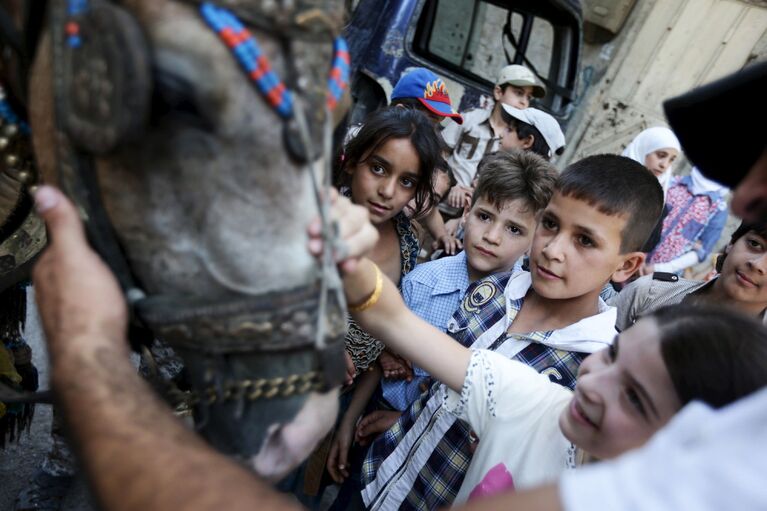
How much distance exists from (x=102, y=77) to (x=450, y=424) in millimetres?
1331

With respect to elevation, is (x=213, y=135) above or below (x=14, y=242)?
above

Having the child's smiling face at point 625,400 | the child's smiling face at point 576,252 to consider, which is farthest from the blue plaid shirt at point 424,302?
the child's smiling face at point 625,400

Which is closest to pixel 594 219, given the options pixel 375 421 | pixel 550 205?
pixel 550 205

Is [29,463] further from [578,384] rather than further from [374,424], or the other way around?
[578,384]

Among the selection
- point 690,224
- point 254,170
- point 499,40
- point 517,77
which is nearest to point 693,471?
point 254,170

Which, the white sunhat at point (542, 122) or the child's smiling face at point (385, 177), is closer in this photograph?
the child's smiling face at point (385, 177)

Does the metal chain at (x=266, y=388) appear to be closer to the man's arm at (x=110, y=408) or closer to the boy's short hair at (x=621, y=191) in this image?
the man's arm at (x=110, y=408)

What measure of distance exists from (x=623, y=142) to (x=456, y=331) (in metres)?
7.21

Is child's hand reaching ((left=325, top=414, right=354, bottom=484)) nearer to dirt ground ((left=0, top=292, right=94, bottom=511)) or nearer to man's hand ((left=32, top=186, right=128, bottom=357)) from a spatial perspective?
dirt ground ((left=0, top=292, right=94, bottom=511))

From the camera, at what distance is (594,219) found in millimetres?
1896

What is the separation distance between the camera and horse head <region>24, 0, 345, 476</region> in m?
0.74

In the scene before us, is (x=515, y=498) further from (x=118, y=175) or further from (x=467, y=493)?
(x=467, y=493)

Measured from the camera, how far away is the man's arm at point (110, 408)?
2.19 ft

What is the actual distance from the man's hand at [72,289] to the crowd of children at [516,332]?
1.80 ft
